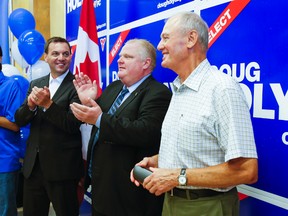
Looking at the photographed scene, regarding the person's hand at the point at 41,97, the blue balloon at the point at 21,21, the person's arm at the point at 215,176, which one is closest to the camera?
the person's arm at the point at 215,176

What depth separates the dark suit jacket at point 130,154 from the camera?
1.61m

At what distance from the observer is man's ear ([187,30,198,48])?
48.9 inches

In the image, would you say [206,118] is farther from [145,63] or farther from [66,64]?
[66,64]

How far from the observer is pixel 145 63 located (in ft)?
5.94

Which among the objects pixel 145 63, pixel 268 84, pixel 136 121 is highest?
pixel 145 63

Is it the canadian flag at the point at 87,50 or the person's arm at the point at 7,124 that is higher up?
the canadian flag at the point at 87,50

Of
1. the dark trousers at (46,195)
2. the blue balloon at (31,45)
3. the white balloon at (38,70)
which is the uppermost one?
the blue balloon at (31,45)

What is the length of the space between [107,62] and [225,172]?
2072mm

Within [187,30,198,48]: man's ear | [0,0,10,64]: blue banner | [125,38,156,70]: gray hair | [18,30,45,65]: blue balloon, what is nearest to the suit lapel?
[125,38,156,70]: gray hair

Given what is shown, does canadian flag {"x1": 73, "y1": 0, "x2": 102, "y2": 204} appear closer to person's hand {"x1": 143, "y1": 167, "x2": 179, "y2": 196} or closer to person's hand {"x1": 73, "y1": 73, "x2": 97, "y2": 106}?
person's hand {"x1": 73, "y1": 73, "x2": 97, "y2": 106}

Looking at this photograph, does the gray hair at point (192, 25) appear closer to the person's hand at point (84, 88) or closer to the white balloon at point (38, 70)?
the person's hand at point (84, 88)

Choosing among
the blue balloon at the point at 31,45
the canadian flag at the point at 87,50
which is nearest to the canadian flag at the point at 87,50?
the canadian flag at the point at 87,50

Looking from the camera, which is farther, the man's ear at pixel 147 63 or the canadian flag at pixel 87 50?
the canadian flag at pixel 87 50

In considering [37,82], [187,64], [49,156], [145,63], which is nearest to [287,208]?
[187,64]
